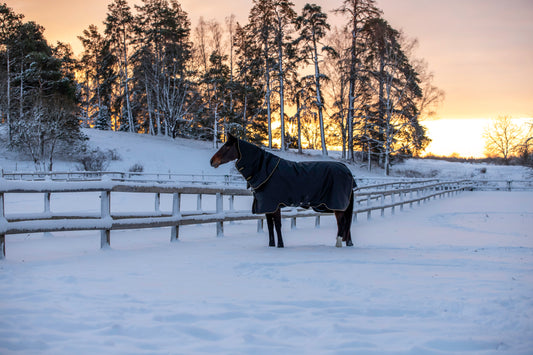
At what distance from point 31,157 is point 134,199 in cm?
1756

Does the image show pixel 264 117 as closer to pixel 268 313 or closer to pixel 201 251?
pixel 201 251

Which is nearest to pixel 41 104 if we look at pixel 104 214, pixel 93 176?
pixel 93 176

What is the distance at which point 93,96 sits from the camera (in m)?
54.1

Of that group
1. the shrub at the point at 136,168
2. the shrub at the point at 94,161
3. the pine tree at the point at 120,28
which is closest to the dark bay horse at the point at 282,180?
the shrub at the point at 136,168

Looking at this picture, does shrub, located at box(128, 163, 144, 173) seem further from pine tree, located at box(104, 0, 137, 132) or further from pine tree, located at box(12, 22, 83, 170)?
pine tree, located at box(104, 0, 137, 132)

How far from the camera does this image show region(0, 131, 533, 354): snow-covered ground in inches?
113

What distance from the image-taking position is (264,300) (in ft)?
12.3

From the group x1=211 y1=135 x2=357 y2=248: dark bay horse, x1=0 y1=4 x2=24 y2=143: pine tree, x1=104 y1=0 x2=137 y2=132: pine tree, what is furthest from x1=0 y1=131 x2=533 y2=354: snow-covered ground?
x1=104 y1=0 x2=137 y2=132: pine tree

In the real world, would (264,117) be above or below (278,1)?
below

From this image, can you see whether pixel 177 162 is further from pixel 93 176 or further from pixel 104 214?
pixel 104 214

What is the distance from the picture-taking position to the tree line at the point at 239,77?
3183cm

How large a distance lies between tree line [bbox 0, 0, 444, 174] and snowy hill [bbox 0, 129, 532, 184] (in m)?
1.28

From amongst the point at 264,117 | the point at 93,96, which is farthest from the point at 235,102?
the point at 93,96

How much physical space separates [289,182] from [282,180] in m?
0.11
